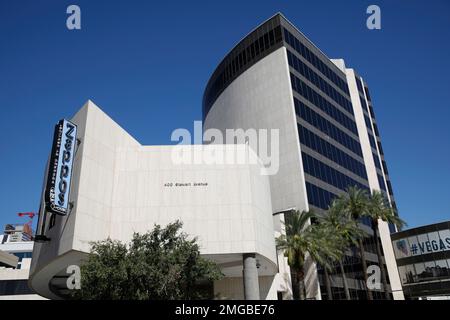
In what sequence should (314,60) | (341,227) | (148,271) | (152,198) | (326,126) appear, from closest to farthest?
1. (148,271)
2. (152,198)
3. (341,227)
4. (326,126)
5. (314,60)

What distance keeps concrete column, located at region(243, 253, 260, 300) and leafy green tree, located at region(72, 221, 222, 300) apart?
22.4 feet

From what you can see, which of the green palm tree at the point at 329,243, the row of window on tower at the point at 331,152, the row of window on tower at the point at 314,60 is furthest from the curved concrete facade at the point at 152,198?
the row of window on tower at the point at 314,60

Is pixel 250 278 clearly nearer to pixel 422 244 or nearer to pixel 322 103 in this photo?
pixel 422 244

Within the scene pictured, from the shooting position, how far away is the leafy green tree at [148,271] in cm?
2273

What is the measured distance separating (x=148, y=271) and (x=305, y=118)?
42434mm

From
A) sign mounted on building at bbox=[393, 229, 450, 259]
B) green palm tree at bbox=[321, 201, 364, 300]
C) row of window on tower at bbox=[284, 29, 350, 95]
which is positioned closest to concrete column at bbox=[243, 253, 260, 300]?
green palm tree at bbox=[321, 201, 364, 300]

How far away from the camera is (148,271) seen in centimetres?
2267

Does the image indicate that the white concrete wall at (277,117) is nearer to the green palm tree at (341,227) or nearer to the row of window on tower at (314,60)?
the green palm tree at (341,227)

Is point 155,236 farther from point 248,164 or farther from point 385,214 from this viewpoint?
point 385,214

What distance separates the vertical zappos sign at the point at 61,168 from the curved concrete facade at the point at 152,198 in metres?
0.72

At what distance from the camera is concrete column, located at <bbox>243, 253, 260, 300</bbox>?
104ft

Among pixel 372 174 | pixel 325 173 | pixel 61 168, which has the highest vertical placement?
pixel 372 174

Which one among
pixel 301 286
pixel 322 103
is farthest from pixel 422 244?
pixel 301 286
